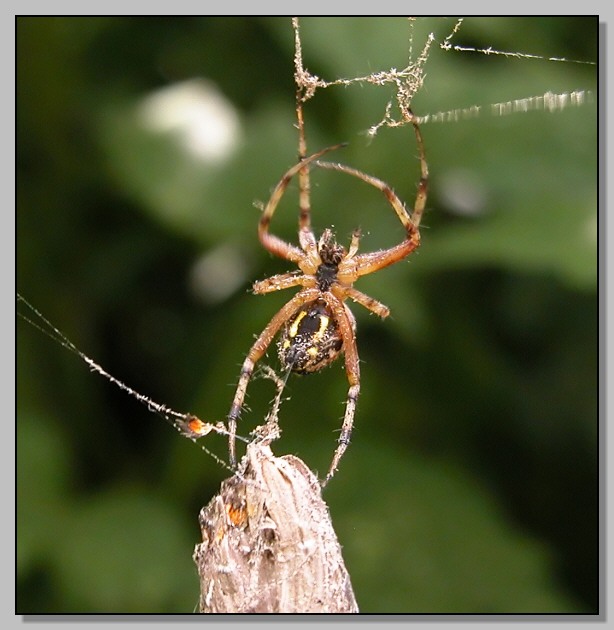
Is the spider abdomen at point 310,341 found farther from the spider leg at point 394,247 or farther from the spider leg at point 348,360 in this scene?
the spider leg at point 394,247

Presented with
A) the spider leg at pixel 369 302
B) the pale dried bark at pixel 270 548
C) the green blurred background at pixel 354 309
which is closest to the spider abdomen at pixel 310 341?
the spider leg at pixel 369 302

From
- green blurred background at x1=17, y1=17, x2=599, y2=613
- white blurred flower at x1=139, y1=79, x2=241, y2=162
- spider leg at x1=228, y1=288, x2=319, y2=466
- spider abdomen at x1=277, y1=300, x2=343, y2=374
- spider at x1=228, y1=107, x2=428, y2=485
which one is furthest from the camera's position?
white blurred flower at x1=139, y1=79, x2=241, y2=162

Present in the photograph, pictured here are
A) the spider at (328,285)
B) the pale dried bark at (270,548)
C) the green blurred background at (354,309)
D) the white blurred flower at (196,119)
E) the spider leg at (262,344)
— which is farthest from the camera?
the white blurred flower at (196,119)

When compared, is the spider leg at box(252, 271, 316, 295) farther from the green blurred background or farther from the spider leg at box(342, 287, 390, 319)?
the green blurred background

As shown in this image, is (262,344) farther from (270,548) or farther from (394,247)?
(270,548)

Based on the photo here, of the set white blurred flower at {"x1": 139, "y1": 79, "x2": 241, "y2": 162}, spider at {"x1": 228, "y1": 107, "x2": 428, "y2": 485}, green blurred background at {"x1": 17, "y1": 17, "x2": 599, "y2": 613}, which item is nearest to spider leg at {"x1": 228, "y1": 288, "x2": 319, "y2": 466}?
spider at {"x1": 228, "y1": 107, "x2": 428, "y2": 485}

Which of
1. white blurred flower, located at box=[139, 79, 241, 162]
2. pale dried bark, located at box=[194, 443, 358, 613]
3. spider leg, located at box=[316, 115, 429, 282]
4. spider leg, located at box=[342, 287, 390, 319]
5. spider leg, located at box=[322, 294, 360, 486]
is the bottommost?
pale dried bark, located at box=[194, 443, 358, 613]

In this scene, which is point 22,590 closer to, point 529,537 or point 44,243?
point 44,243
